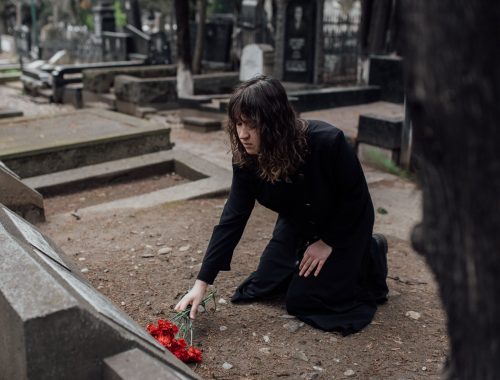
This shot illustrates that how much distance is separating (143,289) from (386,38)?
12.4 m

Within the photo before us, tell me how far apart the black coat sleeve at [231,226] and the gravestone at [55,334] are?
0.89 metres

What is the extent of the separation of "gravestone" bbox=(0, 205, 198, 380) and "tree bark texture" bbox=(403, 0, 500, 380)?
92 centimetres

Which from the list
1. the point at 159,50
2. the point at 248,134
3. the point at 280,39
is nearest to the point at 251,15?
the point at 280,39

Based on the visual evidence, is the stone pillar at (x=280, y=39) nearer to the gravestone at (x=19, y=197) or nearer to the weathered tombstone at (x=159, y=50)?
the weathered tombstone at (x=159, y=50)

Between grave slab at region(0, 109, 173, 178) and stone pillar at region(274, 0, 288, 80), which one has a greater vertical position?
stone pillar at region(274, 0, 288, 80)

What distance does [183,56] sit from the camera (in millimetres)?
11664

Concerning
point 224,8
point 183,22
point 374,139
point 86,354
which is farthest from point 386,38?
point 86,354

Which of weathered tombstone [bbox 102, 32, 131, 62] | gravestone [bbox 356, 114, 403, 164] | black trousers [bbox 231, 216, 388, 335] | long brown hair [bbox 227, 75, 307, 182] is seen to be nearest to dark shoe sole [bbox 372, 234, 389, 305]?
black trousers [bbox 231, 216, 388, 335]

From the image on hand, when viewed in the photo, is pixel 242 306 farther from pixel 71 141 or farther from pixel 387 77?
pixel 387 77

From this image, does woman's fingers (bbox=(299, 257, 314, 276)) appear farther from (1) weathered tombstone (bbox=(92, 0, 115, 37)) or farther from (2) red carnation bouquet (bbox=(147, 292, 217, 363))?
(1) weathered tombstone (bbox=(92, 0, 115, 37))

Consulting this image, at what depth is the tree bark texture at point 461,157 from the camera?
1082mm

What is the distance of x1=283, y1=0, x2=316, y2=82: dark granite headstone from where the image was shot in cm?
1342

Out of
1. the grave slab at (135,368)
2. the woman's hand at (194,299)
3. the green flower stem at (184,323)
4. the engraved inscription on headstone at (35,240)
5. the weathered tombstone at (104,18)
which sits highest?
the weathered tombstone at (104,18)

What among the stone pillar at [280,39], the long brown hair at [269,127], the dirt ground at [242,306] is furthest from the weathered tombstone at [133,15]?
the long brown hair at [269,127]
